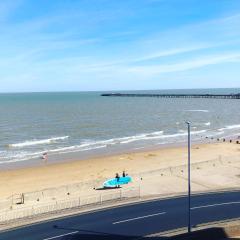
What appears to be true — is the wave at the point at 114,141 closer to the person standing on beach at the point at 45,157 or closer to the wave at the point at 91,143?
the wave at the point at 91,143

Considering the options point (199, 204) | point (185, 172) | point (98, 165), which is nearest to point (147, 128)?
point (98, 165)

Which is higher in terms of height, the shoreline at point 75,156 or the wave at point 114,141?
the wave at point 114,141

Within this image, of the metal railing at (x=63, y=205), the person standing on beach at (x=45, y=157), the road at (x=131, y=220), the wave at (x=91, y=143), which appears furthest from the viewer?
the wave at (x=91, y=143)

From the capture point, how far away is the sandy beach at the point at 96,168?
44.6 m

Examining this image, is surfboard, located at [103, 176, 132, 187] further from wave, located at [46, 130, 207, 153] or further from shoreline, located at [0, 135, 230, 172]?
wave, located at [46, 130, 207, 153]

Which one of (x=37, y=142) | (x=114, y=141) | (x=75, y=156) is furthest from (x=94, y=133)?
(x=75, y=156)

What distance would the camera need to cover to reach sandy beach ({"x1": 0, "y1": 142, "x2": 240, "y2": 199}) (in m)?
44.6

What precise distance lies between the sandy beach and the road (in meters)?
13.5

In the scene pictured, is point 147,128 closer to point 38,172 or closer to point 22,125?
point 22,125

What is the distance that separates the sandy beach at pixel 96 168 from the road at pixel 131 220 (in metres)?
13.5

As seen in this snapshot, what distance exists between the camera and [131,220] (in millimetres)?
27781

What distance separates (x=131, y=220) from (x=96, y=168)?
24955 mm

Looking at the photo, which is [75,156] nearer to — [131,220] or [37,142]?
[37,142]

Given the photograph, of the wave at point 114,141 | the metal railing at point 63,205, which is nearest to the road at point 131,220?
the metal railing at point 63,205
